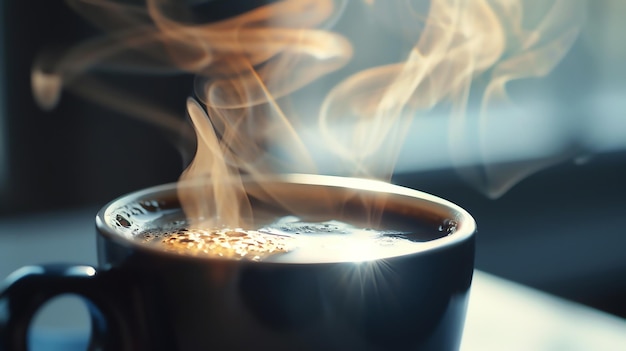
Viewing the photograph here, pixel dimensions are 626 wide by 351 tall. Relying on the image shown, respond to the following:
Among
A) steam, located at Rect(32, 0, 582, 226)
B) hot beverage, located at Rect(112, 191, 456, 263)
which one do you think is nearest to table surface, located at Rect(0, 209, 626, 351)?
hot beverage, located at Rect(112, 191, 456, 263)

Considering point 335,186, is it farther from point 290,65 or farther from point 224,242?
point 290,65

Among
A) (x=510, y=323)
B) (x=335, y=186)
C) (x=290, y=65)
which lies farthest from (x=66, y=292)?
(x=290, y=65)

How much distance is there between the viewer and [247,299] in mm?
294

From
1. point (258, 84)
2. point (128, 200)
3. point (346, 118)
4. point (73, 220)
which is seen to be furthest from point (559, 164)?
point (128, 200)

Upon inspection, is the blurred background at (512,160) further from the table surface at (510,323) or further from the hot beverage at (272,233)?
the hot beverage at (272,233)

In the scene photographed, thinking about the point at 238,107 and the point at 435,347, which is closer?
the point at 435,347

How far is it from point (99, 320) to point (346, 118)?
98 centimetres

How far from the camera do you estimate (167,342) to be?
31 centimetres

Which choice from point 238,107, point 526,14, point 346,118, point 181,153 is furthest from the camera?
point 526,14

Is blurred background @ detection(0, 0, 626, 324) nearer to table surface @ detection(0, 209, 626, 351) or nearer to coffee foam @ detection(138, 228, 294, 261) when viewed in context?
table surface @ detection(0, 209, 626, 351)

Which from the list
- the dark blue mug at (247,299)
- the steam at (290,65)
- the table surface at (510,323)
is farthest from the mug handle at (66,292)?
the steam at (290,65)

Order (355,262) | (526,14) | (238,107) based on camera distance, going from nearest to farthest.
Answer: (355,262), (238,107), (526,14)

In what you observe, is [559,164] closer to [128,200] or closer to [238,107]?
[238,107]

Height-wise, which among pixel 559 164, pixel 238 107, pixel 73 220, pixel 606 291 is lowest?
pixel 606 291
